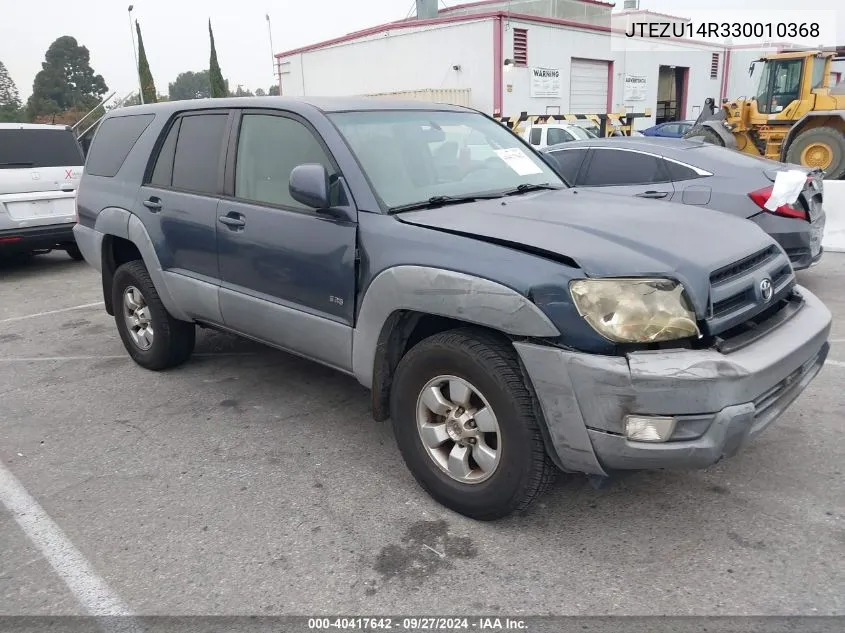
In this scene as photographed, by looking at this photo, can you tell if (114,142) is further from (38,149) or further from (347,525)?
(38,149)

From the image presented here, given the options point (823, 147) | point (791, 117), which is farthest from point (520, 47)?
point (823, 147)

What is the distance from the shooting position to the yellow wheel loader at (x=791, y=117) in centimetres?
1366

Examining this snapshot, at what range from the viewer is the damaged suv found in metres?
2.54

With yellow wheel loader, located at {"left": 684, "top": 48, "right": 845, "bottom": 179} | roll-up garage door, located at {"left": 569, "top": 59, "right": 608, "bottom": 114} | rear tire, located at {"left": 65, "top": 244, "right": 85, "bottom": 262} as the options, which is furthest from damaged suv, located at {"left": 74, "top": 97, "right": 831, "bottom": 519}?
roll-up garage door, located at {"left": 569, "top": 59, "right": 608, "bottom": 114}

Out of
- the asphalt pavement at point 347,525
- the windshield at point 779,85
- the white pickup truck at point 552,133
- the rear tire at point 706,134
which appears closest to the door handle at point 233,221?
the asphalt pavement at point 347,525

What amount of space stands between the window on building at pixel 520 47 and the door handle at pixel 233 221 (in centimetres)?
2243

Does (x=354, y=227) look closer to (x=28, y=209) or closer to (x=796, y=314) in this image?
(x=796, y=314)

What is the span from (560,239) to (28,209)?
776 centimetres

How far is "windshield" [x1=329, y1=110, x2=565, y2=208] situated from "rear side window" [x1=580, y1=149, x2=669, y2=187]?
97.9 inches

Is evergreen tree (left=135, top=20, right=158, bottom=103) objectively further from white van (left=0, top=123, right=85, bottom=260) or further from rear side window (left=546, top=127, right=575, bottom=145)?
white van (left=0, top=123, right=85, bottom=260)

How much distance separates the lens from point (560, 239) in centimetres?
278

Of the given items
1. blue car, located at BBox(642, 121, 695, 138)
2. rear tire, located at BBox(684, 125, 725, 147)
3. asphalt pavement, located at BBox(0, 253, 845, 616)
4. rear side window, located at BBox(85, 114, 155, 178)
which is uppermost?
rear side window, located at BBox(85, 114, 155, 178)

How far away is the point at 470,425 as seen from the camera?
2963 mm

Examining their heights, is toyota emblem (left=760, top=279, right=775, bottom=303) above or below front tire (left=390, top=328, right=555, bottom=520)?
above
